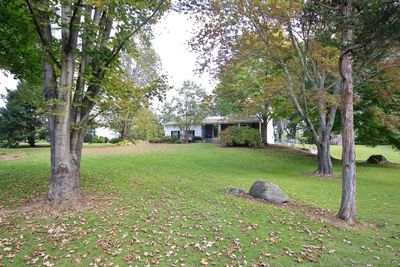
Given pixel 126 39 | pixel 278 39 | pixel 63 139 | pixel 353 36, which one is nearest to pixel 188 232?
pixel 63 139

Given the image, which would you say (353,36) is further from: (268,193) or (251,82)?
→ (251,82)

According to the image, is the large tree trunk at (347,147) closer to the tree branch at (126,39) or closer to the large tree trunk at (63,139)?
the tree branch at (126,39)

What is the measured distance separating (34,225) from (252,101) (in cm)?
1320

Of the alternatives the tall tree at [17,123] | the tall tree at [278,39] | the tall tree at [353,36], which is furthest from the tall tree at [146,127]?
the tall tree at [353,36]

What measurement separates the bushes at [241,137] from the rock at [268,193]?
16.1 meters

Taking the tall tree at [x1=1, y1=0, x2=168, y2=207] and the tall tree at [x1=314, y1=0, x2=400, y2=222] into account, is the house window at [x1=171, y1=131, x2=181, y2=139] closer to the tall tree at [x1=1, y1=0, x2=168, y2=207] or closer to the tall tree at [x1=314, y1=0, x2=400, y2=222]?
the tall tree at [x1=1, y1=0, x2=168, y2=207]

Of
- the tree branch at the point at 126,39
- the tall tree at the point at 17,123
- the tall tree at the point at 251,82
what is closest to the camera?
the tree branch at the point at 126,39

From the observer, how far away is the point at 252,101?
16.2 m

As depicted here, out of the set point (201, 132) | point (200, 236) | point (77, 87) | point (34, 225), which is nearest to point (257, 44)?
point (77, 87)

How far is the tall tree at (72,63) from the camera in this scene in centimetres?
624

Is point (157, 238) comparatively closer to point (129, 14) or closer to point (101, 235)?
point (101, 235)

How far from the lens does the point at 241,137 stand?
2438 centimetres

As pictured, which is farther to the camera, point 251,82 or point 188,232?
point 251,82

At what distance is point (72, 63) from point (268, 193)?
21.4 feet
